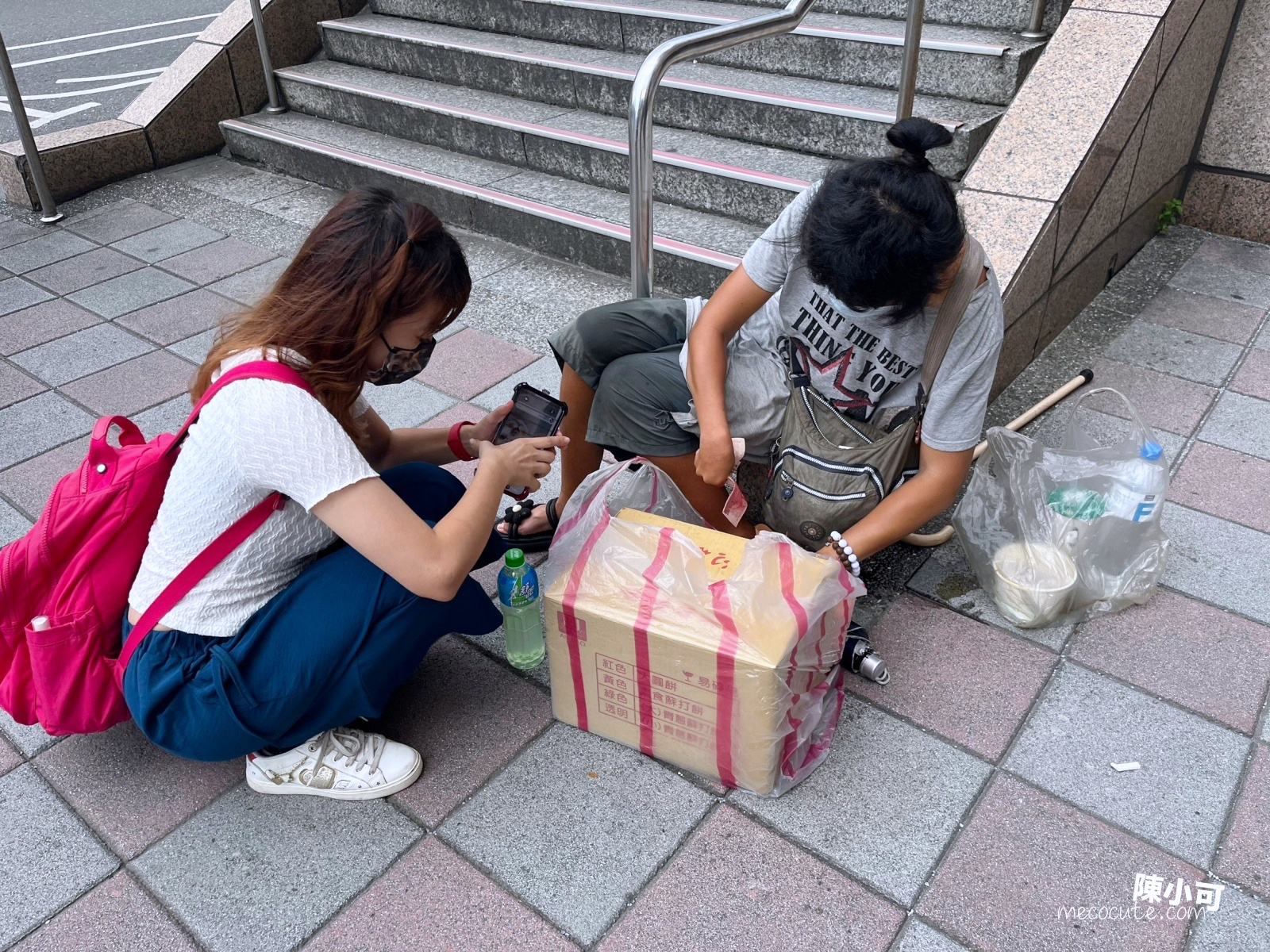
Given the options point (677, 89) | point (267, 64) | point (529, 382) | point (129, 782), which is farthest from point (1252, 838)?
point (267, 64)

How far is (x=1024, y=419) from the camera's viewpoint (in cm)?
300

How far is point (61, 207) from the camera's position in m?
5.39

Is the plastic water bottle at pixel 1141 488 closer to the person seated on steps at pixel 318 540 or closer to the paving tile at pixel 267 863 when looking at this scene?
the person seated on steps at pixel 318 540

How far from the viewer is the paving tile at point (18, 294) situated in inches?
171

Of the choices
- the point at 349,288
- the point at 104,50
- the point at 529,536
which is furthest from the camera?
the point at 104,50

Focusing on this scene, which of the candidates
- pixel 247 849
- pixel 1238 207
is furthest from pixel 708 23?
pixel 247 849

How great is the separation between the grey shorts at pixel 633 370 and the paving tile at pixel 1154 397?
5.15 ft

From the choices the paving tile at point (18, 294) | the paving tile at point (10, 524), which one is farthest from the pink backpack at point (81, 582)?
the paving tile at point (18, 294)

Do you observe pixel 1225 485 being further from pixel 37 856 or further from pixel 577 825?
pixel 37 856

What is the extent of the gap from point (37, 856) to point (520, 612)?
3.54 ft

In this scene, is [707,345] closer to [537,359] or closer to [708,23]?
[537,359]

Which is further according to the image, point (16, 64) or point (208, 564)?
point (16, 64)

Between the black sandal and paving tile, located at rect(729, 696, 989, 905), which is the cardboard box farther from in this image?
the black sandal

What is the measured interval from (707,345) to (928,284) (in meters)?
0.63
